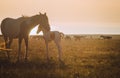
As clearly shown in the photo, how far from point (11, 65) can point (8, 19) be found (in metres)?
5.76

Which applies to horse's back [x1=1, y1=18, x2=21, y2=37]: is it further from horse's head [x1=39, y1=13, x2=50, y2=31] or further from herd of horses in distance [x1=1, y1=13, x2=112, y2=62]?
horse's head [x1=39, y1=13, x2=50, y2=31]

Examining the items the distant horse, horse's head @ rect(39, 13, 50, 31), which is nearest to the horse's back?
the distant horse

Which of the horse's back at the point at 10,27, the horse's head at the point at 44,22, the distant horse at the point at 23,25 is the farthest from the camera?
the horse's back at the point at 10,27

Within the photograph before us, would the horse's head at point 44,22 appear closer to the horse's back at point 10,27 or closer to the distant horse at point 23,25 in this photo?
the distant horse at point 23,25

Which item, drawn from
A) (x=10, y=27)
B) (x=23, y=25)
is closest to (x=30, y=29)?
(x=23, y=25)

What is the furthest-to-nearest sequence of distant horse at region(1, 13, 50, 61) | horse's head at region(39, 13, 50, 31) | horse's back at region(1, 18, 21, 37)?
horse's back at region(1, 18, 21, 37) < distant horse at region(1, 13, 50, 61) < horse's head at region(39, 13, 50, 31)

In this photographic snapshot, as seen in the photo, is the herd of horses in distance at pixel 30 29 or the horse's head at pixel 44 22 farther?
the herd of horses in distance at pixel 30 29

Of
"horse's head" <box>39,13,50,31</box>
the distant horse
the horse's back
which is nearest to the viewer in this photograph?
"horse's head" <box>39,13,50,31</box>

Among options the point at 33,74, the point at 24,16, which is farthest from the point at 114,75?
the point at 24,16

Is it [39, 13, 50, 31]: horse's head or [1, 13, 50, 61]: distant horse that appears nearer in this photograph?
[39, 13, 50, 31]: horse's head

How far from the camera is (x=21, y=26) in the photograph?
19.7 metres

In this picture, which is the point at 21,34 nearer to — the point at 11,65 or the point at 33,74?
the point at 11,65

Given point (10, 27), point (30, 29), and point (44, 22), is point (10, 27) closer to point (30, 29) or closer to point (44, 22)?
point (30, 29)

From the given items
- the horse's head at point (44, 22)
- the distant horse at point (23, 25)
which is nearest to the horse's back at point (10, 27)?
the distant horse at point (23, 25)
